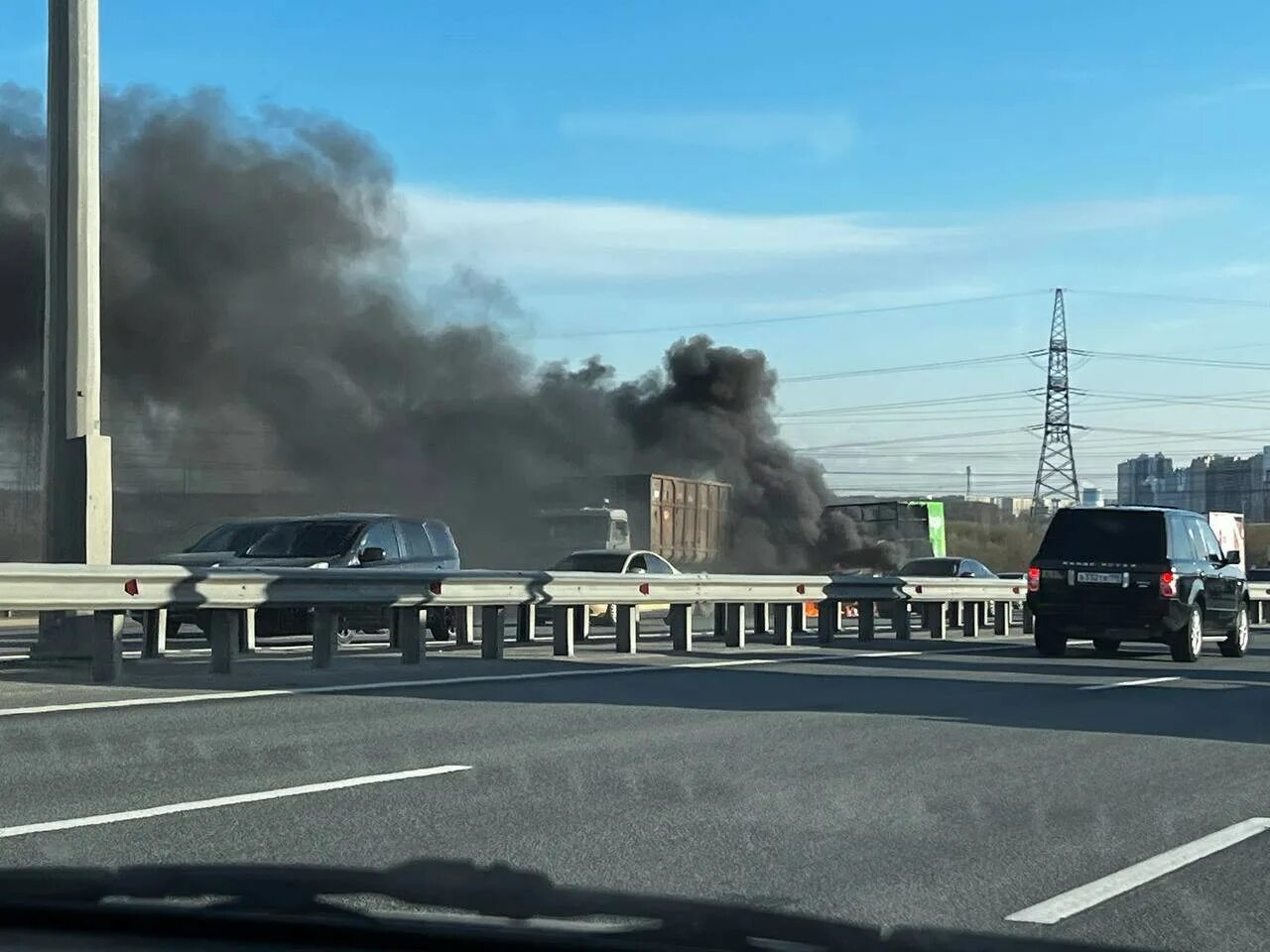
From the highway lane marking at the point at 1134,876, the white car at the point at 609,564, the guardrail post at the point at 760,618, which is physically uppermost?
the white car at the point at 609,564

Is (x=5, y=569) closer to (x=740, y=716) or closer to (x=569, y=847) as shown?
(x=740, y=716)

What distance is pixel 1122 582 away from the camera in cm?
1955

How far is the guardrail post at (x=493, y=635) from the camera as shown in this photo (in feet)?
52.8

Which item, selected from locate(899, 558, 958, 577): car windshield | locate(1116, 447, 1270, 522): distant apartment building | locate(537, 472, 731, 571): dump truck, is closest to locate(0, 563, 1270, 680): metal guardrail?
locate(899, 558, 958, 577): car windshield

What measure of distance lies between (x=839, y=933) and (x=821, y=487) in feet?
157

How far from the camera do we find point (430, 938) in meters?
3.31

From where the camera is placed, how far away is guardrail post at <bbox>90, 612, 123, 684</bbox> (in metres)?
12.8

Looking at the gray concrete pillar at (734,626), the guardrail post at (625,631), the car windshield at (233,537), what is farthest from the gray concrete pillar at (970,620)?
the car windshield at (233,537)

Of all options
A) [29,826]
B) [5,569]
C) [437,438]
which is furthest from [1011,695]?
[437,438]

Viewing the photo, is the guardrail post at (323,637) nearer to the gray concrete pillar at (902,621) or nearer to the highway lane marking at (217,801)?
the highway lane marking at (217,801)

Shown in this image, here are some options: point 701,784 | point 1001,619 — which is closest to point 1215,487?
point 1001,619

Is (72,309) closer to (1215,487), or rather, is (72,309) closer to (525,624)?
(525,624)

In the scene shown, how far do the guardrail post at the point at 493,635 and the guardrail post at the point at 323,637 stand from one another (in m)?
1.93

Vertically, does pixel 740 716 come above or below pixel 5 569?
below
